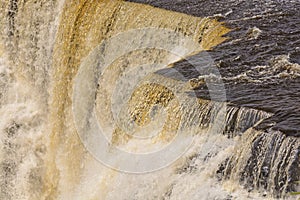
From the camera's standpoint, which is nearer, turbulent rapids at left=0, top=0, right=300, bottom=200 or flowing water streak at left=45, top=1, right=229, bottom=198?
turbulent rapids at left=0, top=0, right=300, bottom=200

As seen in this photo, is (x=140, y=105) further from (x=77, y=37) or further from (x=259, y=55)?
(x=77, y=37)

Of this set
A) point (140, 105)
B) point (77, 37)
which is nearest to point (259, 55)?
point (140, 105)

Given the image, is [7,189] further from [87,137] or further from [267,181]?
[267,181]

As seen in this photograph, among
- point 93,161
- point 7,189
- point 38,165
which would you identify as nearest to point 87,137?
point 93,161

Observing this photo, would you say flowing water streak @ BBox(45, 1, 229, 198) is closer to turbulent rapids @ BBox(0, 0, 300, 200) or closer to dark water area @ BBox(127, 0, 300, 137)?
turbulent rapids @ BBox(0, 0, 300, 200)

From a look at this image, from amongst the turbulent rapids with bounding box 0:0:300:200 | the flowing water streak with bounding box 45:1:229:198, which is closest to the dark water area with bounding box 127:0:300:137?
the turbulent rapids with bounding box 0:0:300:200

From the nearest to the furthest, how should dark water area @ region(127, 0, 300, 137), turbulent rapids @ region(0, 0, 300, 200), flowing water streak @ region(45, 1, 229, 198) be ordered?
1. turbulent rapids @ region(0, 0, 300, 200)
2. dark water area @ region(127, 0, 300, 137)
3. flowing water streak @ region(45, 1, 229, 198)
